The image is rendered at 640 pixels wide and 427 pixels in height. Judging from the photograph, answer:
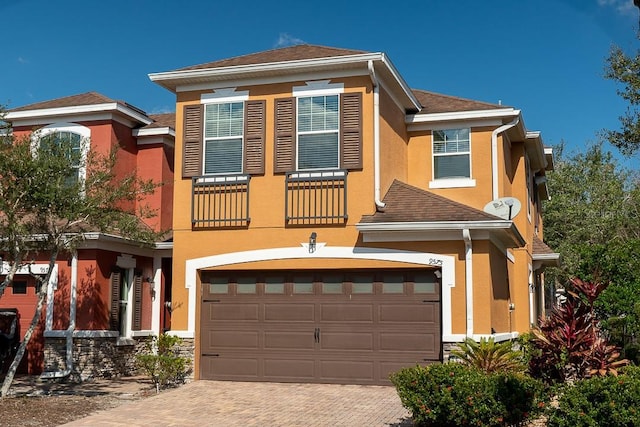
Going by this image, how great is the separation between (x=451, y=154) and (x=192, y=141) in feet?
19.4

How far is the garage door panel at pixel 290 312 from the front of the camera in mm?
14297

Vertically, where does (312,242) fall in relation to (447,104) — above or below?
below

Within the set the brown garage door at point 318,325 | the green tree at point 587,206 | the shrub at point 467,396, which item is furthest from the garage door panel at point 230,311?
the green tree at point 587,206

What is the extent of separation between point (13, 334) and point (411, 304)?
28.8 feet

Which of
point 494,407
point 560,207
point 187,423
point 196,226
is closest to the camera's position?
point 494,407

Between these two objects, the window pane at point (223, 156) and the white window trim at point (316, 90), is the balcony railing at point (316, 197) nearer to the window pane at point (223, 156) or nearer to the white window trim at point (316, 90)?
the white window trim at point (316, 90)

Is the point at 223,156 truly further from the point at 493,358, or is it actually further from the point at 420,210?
the point at 493,358

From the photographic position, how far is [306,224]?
558 inches

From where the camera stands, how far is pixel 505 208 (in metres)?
14.6

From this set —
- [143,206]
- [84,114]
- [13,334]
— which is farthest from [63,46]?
[13,334]

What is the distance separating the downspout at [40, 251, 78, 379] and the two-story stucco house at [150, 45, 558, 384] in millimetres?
2526

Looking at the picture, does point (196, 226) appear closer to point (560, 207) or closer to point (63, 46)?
point (63, 46)

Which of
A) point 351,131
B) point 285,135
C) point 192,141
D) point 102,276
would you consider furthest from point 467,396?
point 102,276

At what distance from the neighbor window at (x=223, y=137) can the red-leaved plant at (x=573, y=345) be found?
744 centimetres
